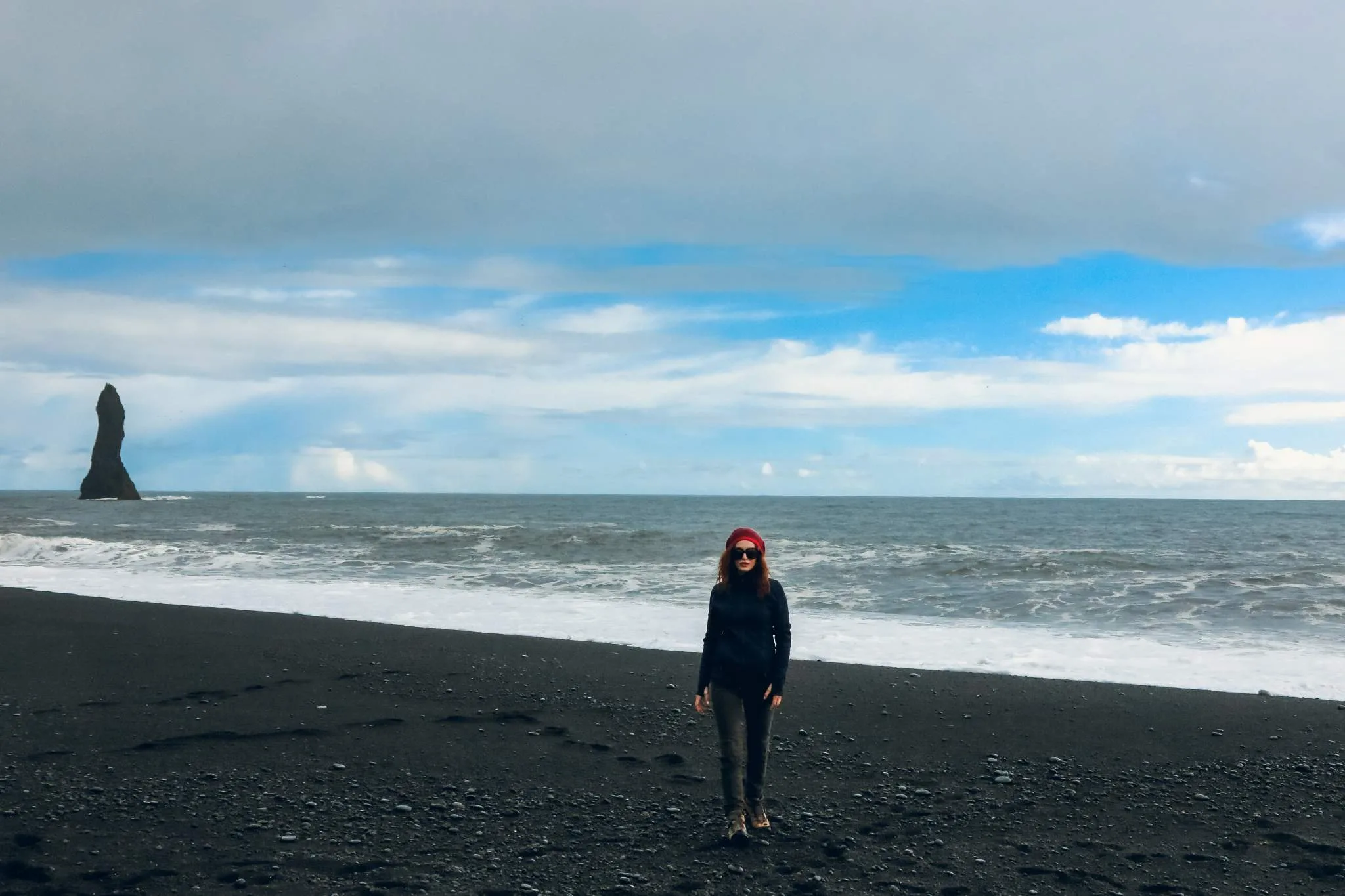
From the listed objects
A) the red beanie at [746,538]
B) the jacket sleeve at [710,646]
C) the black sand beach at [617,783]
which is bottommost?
the black sand beach at [617,783]

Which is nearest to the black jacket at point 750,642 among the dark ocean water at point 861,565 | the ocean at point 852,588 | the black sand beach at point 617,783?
the black sand beach at point 617,783

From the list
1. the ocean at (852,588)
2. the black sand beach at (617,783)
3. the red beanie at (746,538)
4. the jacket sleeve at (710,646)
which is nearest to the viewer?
the black sand beach at (617,783)

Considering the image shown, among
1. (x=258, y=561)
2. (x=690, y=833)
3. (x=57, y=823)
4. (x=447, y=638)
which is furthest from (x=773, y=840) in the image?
(x=258, y=561)

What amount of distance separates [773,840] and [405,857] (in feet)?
6.67

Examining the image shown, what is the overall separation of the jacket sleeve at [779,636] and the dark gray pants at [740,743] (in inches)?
3.9

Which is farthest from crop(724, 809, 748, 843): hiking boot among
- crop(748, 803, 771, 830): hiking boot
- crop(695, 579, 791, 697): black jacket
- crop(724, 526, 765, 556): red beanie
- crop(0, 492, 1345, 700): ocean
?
crop(0, 492, 1345, 700): ocean

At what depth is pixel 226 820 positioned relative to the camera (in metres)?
5.44

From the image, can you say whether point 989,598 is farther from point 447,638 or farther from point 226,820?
point 226,820

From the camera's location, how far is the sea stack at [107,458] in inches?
4173

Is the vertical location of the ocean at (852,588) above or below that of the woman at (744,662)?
below

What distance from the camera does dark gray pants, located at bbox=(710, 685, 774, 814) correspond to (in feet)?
17.4

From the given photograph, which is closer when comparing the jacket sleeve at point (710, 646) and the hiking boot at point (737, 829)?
the hiking boot at point (737, 829)

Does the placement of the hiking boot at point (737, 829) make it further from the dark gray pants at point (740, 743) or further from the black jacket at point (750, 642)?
the black jacket at point (750, 642)

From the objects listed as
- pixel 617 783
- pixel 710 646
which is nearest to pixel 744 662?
pixel 710 646
